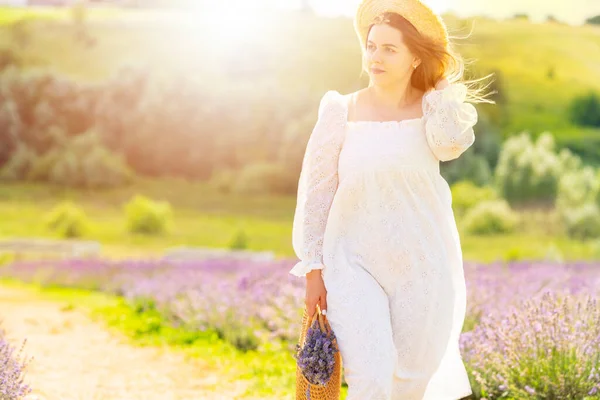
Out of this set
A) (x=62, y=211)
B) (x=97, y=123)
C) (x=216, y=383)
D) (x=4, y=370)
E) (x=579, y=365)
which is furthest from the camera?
(x=97, y=123)

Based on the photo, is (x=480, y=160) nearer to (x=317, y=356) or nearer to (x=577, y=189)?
(x=577, y=189)

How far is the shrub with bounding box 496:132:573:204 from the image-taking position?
1493 centimetres

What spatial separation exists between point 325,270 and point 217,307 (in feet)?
10.6

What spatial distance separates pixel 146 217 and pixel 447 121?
11.1 meters

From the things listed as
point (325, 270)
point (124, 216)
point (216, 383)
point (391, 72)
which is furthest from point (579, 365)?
point (124, 216)

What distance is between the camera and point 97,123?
16.1 metres

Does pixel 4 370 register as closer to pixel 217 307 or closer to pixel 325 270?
pixel 325 270

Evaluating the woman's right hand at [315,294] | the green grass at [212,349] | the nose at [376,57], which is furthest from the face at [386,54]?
the green grass at [212,349]

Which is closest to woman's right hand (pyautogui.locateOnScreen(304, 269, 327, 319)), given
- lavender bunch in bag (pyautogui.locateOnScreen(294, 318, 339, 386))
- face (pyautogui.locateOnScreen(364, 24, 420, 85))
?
lavender bunch in bag (pyautogui.locateOnScreen(294, 318, 339, 386))

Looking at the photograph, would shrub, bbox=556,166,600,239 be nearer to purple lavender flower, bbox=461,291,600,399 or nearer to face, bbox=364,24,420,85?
purple lavender flower, bbox=461,291,600,399

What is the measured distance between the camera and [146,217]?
13.9m

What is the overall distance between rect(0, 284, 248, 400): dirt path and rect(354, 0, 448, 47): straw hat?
247 cm

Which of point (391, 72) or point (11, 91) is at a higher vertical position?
point (391, 72)

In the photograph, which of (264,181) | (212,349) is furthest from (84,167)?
(212,349)
